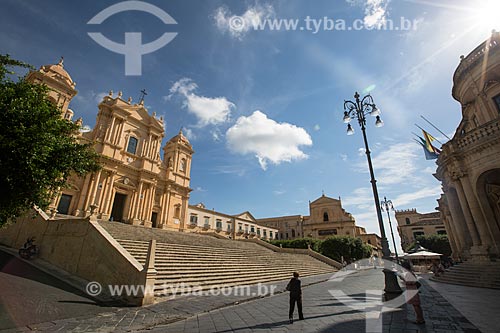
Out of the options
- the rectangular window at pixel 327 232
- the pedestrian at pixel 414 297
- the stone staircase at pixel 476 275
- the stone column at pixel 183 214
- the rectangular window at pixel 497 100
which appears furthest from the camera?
the rectangular window at pixel 327 232

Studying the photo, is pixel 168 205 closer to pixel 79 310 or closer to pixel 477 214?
pixel 79 310

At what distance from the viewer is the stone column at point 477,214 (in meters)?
10.8

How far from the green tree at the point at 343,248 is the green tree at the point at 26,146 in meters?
32.8

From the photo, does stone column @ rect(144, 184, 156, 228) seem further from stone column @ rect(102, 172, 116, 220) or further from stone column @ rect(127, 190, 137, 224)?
stone column @ rect(102, 172, 116, 220)

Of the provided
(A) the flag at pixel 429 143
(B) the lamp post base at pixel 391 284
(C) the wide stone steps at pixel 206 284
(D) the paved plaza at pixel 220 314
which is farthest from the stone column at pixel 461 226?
(C) the wide stone steps at pixel 206 284

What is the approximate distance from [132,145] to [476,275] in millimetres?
28694

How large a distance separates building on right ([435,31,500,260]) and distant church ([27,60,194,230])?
23.8 metres

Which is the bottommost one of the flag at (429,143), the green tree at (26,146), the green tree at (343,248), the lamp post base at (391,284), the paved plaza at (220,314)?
the paved plaza at (220,314)

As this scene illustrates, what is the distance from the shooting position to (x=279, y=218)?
63.7 m

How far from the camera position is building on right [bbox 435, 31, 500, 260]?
35.2ft

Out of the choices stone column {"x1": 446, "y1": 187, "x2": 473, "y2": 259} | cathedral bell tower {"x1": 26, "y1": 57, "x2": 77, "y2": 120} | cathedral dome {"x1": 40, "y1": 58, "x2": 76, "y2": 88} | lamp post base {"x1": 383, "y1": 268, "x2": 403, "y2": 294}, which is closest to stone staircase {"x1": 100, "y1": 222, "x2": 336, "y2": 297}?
lamp post base {"x1": 383, "y1": 268, "x2": 403, "y2": 294}

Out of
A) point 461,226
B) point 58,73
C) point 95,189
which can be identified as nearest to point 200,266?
point 95,189

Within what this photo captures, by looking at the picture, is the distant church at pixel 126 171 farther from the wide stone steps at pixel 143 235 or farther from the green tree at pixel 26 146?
the green tree at pixel 26 146

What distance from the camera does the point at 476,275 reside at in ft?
34.2
